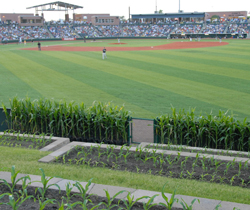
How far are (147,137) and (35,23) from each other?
8426cm

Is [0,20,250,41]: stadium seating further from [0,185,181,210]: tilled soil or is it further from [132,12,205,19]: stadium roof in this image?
[0,185,181,210]: tilled soil

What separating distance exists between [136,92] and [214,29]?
7451 centimetres

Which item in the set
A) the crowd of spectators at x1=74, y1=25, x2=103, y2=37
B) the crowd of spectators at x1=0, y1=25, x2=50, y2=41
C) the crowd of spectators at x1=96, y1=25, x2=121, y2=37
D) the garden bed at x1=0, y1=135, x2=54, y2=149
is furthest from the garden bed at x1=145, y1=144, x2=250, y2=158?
the crowd of spectators at x1=96, y1=25, x2=121, y2=37

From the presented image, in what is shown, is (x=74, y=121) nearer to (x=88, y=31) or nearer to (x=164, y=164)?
(x=164, y=164)

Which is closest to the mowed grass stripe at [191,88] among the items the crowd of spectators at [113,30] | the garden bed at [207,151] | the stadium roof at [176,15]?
the garden bed at [207,151]

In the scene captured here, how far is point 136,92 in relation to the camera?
1859 centimetres

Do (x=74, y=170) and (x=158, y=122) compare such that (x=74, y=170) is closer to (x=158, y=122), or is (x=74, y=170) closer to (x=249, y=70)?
(x=158, y=122)

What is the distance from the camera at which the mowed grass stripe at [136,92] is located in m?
15.4

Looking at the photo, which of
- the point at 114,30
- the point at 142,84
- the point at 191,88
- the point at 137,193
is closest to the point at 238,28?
the point at 114,30

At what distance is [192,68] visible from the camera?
26953 mm

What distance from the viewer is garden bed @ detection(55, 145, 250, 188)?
639 cm

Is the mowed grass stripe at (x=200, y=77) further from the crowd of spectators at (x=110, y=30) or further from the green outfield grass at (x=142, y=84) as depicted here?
the crowd of spectators at (x=110, y=30)

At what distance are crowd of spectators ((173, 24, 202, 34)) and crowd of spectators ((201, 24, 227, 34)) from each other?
2110 millimetres

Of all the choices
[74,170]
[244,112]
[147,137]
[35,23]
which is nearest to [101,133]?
[147,137]
